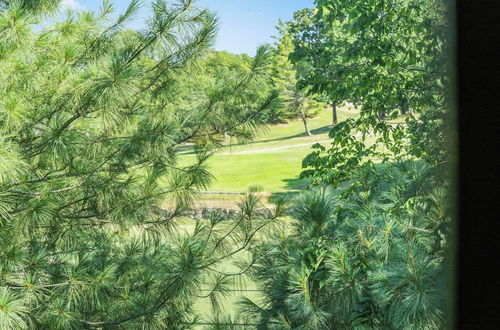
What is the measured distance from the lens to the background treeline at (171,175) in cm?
246

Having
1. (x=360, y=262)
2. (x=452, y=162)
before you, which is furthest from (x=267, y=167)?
(x=452, y=162)

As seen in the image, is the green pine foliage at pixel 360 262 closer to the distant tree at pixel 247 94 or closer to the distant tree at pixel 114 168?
the distant tree at pixel 114 168

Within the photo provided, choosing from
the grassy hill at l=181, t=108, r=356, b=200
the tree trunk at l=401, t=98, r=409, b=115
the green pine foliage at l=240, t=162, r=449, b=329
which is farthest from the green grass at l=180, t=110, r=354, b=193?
the green pine foliage at l=240, t=162, r=449, b=329

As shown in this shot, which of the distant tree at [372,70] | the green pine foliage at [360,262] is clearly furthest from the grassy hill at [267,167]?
the green pine foliage at [360,262]

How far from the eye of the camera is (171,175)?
13.0 feet

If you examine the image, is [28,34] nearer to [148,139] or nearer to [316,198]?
[148,139]

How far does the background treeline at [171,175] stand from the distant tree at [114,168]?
0.05ft

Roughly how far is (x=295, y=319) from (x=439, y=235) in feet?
4.29

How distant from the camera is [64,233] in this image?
3.85 m

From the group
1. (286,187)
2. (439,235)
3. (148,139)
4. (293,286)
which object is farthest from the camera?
(286,187)

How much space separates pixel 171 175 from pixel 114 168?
1.50 feet

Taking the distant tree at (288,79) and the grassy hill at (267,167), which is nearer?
the grassy hill at (267,167)

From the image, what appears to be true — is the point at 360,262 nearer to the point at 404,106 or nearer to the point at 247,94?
the point at 247,94
